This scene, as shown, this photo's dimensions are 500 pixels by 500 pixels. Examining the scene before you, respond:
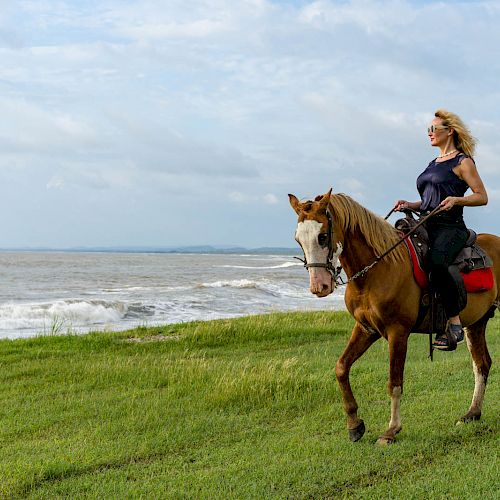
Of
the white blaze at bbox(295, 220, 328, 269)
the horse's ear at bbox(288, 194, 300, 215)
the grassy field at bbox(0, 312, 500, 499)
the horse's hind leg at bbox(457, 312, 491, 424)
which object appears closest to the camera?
the grassy field at bbox(0, 312, 500, 499)

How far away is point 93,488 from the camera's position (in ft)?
17.0

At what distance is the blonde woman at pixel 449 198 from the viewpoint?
6156mm

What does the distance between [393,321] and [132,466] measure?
307 cm

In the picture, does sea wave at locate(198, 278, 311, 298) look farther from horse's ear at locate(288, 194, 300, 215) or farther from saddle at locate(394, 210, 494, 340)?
horse's ear at locate(288, 194, 300, 215)

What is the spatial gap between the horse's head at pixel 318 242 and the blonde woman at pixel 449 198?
1.42m

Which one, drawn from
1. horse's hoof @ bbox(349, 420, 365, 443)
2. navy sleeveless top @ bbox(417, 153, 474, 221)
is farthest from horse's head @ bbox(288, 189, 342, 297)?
horse's hoof @ bbox(349, 420, 365, 443)

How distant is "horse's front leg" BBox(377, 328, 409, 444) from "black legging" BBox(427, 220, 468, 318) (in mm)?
622

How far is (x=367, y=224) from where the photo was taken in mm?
6000

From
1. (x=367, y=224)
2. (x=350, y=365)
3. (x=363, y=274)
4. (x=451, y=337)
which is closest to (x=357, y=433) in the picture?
A: (x=350, y=365)

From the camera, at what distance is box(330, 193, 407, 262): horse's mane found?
575 centimetres

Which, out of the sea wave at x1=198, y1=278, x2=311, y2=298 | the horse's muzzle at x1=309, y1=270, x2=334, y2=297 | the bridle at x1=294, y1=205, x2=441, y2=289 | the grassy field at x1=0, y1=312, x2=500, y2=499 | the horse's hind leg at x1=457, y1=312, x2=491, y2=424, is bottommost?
the sea wave at x1=198, y1=278, x2=311, y2=298

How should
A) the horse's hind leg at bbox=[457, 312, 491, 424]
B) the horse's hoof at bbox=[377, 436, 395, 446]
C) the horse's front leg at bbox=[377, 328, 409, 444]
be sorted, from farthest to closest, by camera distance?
1. the horse's hind leg at bbox=[457, 312, 491, 424]
2. the horse's hoof at bbox=[377, 436, 395, 446]
3. the horse's front leg at bbox=[377, 328, 409, 444]

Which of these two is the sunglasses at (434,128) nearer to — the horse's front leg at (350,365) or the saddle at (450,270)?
the saddle at (450,270)

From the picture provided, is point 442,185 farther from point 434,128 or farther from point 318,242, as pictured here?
point 318,242
